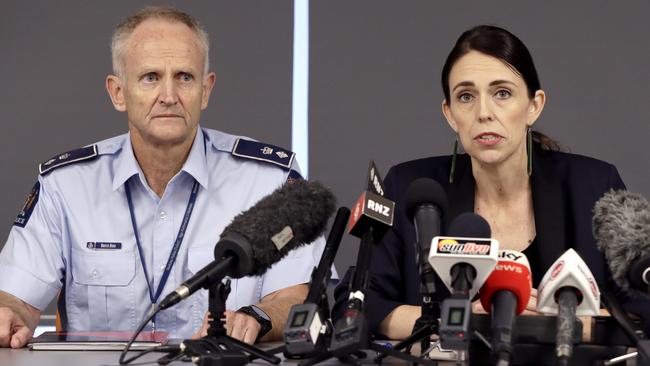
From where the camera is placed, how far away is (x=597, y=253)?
2.63m

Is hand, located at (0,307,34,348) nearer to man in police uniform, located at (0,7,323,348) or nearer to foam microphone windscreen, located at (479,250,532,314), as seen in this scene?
man in police uniform, located at (0,7,323,348)

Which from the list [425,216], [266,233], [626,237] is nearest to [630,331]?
[626,237]

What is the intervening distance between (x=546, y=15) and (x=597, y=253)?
1.79 m

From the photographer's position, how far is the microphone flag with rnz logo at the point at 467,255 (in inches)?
62.9

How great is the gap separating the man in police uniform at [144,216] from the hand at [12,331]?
308 mm

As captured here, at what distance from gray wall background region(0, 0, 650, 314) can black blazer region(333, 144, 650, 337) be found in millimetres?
1389

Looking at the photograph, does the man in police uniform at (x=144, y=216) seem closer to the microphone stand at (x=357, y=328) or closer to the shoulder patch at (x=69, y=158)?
the shoulder patch at (x=69, y=158)

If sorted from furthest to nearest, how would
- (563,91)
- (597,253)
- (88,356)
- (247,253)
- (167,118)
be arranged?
(563,91) < (167,118) < (597,253) < (88,356) < (247,253)

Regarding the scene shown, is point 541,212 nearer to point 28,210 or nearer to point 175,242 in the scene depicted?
point 175,242

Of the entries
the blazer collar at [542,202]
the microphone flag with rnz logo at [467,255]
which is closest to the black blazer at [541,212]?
the blazer collar at [542,202]

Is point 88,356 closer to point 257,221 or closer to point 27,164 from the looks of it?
point 257,221

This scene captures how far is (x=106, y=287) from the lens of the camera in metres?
2.84

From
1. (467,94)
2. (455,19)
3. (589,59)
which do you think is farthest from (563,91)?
(467,94)

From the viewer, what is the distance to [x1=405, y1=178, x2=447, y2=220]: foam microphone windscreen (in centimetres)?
185
